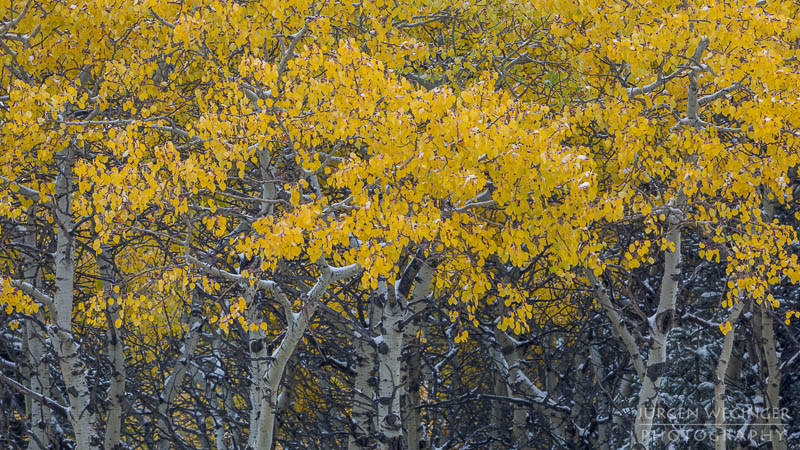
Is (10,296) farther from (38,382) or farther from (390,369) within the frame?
(390,369)

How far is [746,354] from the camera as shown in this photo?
14203 mm

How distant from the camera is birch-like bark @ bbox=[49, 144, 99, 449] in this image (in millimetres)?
9898

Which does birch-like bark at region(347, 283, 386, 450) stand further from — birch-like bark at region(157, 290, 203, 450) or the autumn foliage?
birch-like bark at region(157, 290, 203, 450)

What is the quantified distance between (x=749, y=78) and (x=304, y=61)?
434 centimetres

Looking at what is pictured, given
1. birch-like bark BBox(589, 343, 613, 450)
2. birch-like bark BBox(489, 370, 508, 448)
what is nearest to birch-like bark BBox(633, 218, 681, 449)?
birch-like bark BBox(589, 343, 613, 450)

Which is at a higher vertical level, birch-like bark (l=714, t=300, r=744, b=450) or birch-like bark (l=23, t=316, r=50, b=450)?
birch-like bark (l=23, t=316, r=50, b=450)

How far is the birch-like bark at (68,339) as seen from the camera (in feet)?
32.5

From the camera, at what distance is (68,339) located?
32.4 ft

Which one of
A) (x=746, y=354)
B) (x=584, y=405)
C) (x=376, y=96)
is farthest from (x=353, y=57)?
(x=746, y=354)

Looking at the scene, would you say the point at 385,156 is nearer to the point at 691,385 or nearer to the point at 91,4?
the point at 91,4

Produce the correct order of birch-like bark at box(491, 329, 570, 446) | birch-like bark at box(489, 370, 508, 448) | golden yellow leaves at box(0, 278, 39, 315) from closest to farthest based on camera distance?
golden yellow leaves at box(0, 278, 39, 315) < birch-like bark at box(491, 329, 570, 446) < birch-like bark at box(489, 370, 508, 448)

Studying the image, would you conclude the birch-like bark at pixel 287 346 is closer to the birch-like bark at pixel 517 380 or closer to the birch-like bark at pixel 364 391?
the birch-like bark at pixel 364 391

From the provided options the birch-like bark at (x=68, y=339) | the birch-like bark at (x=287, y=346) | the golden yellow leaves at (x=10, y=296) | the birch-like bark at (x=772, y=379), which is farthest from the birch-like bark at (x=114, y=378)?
the birch-like bark at (x=772, y=379)

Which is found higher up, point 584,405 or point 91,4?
point 91,4
